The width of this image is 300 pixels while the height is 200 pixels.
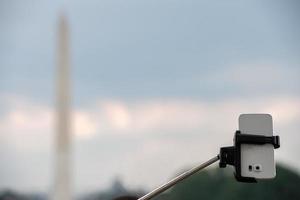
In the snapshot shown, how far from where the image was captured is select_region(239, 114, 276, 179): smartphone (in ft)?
16.8

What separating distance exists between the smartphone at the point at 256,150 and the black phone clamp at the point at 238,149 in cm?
3

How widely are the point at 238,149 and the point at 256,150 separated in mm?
152

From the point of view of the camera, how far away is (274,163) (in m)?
5.13

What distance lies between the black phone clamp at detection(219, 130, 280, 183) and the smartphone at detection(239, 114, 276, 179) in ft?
0.08

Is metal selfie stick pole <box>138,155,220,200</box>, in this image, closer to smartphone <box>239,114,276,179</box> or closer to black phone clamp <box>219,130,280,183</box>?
black phone clamp <box>219,130,280,183</box>

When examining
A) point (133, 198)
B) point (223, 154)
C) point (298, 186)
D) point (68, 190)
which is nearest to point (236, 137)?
point (223, 154)

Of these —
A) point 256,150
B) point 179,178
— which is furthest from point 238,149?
point 179,178

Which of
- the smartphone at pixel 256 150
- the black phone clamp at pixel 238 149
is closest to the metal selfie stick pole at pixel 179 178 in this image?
the black phone clamp at pixel 238 149

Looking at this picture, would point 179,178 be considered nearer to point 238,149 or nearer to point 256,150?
point 238,149

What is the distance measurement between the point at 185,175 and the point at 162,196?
25.0 inches

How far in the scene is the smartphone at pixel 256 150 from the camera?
5.13 metres

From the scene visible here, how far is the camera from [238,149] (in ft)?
17.3

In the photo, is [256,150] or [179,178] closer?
[256,150]

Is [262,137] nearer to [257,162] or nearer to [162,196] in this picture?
[257,162]
